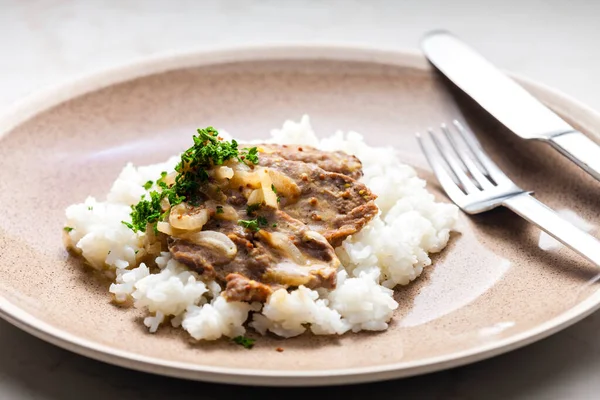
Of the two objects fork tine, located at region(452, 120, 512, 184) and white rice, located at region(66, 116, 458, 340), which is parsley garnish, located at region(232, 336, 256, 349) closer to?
white rice, located at region(66, 116, 458, 340)

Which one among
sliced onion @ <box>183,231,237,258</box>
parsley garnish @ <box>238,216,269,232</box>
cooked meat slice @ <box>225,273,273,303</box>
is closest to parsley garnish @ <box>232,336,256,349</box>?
cooked meat slice @ <box>225,273,273,303</box>

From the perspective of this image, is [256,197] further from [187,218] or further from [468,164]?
[468,164]

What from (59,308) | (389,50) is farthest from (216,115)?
(59,308)

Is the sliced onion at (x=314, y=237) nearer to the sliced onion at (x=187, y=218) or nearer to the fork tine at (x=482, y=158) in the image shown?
the sliced onion at (x=187, y=218)

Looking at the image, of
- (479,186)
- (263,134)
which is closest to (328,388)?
(479,186)

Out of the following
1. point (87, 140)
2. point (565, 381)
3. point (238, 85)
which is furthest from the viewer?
point (238, 85)

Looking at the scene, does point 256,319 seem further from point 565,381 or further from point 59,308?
point 565,381
